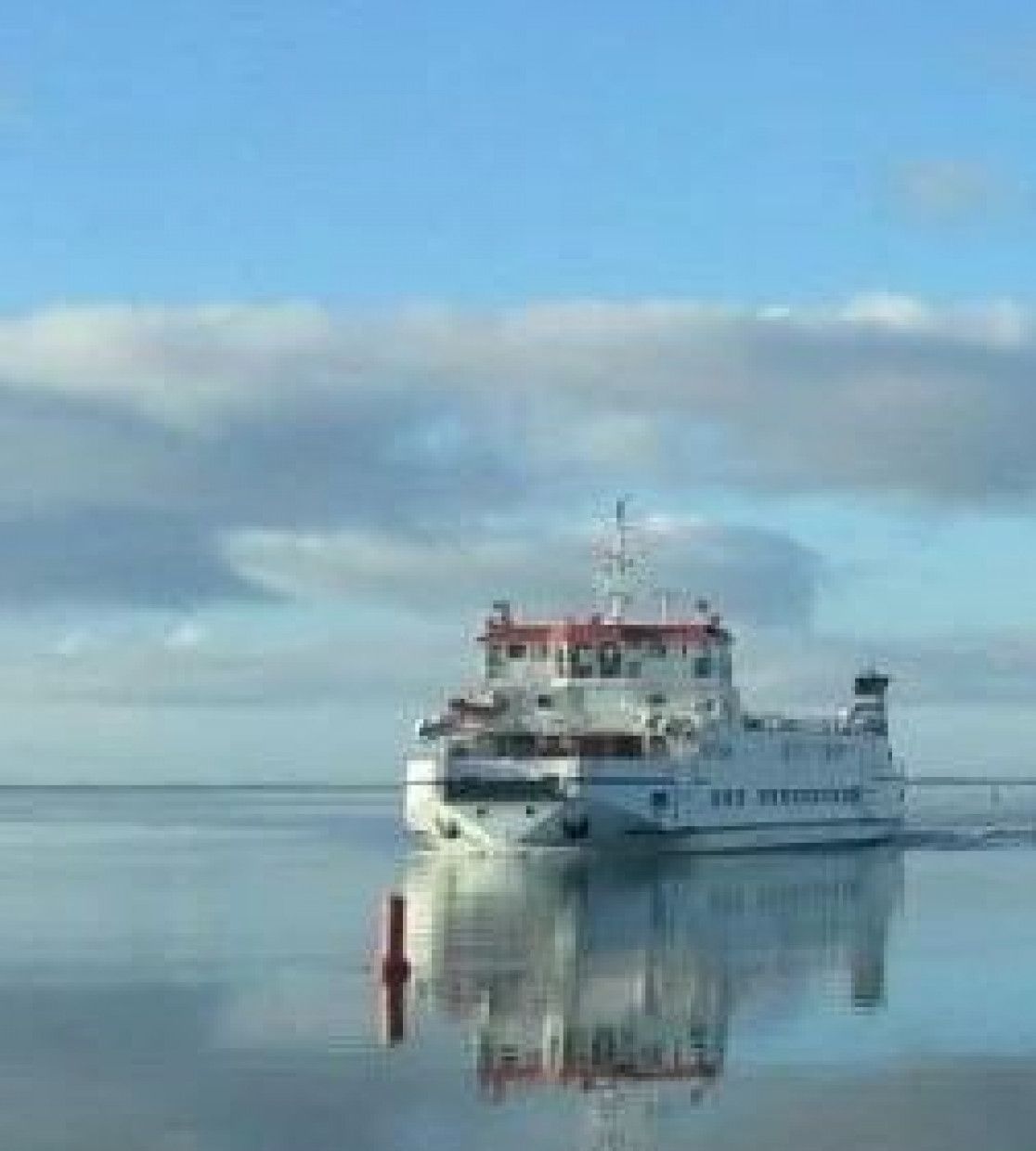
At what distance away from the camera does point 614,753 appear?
102938 millimetres

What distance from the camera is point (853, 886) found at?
9362cm

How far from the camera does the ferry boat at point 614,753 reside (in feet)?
332

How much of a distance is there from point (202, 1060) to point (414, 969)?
52.5 ft

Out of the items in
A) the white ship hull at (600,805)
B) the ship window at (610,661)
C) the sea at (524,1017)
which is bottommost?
the sea at (524,1017)

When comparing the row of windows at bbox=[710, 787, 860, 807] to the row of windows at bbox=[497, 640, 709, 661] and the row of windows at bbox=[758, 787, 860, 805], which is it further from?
the row of windows at bbox=[497, 640, 709, 661]

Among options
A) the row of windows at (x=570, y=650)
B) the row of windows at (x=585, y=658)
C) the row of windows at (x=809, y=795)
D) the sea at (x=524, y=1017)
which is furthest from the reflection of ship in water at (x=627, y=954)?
the row of windows at (x=809, y=795)

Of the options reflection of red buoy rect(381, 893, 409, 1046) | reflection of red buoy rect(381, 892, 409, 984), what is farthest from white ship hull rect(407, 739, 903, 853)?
reflection of red buoy rect(381, 892, 409, 984)

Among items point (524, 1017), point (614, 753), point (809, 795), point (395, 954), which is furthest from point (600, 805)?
point (524, 1017)

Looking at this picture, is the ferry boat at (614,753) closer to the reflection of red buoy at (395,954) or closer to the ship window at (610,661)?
the ship window at (610,661)

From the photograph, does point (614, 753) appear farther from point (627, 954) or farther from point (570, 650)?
point (627, 954)

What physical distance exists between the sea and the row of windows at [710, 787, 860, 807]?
52.3 feet

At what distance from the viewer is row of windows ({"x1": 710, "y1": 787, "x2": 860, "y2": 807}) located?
362 ft

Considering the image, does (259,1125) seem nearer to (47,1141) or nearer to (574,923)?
(47,1141)

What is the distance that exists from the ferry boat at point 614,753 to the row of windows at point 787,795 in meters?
0.09
